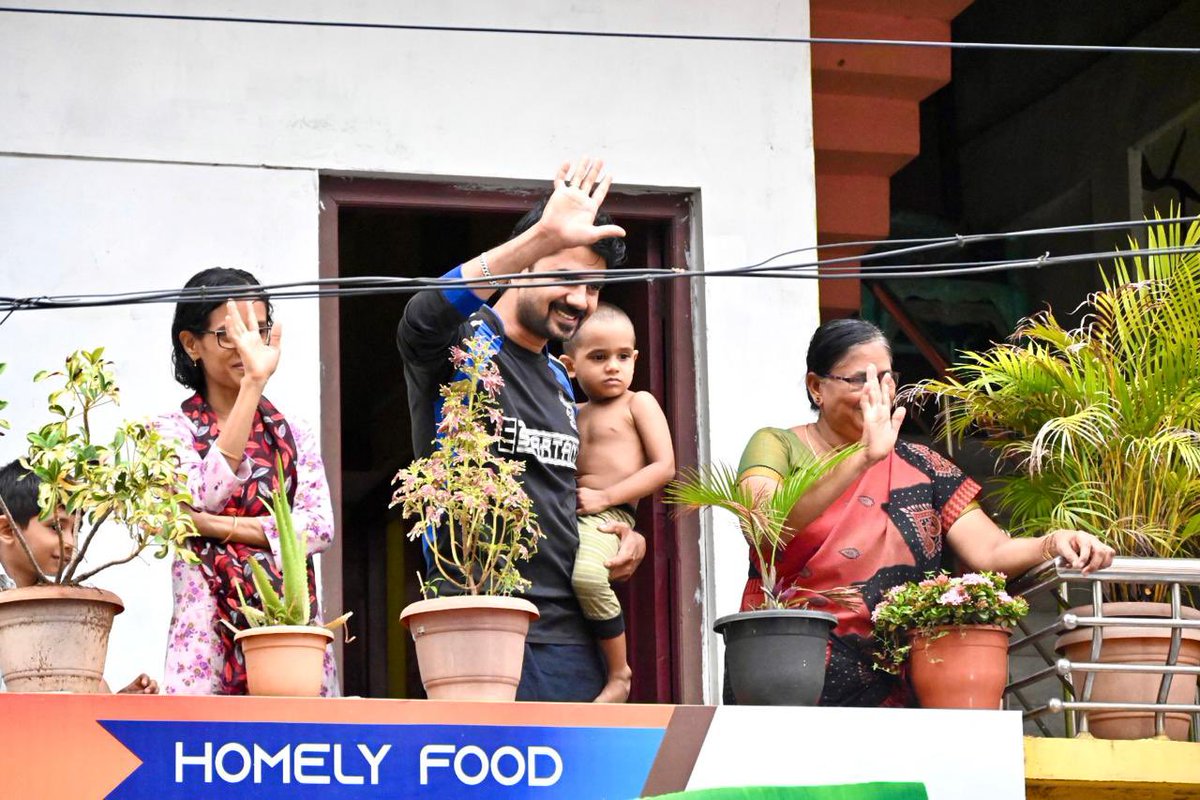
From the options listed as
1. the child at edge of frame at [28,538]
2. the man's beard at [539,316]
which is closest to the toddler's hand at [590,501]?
the man's beard at [539,316]

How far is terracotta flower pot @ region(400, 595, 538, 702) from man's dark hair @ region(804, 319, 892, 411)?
132 centimetres

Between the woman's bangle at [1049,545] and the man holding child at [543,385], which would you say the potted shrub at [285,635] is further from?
the woman's bangle at [1049,545]

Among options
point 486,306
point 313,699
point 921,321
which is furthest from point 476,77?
point 921,321

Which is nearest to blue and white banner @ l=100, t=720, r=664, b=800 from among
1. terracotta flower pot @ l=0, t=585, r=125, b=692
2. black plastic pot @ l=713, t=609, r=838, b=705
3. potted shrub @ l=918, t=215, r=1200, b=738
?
terracotta flower pot @ l=0, t=585, r=125, b=692

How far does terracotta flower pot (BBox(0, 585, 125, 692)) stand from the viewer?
5188mm

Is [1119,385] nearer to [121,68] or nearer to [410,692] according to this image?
[121,68]

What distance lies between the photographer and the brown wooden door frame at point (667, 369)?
705 cm

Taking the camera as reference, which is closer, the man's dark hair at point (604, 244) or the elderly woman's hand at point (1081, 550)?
the elderly woman's hand at point (1081, 550)

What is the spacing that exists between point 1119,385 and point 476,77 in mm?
2446

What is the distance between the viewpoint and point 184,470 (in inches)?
222

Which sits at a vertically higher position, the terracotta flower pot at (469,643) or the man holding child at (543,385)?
the man holding child at (543,385)

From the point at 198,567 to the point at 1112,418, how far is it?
265cm

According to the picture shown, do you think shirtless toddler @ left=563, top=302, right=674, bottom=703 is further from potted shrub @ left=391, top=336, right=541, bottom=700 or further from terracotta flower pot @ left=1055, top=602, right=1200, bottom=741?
terracotta flower pot @ left=1055, top=602, right=1200, bottom=741

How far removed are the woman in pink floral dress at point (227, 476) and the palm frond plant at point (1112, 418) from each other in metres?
1.88
